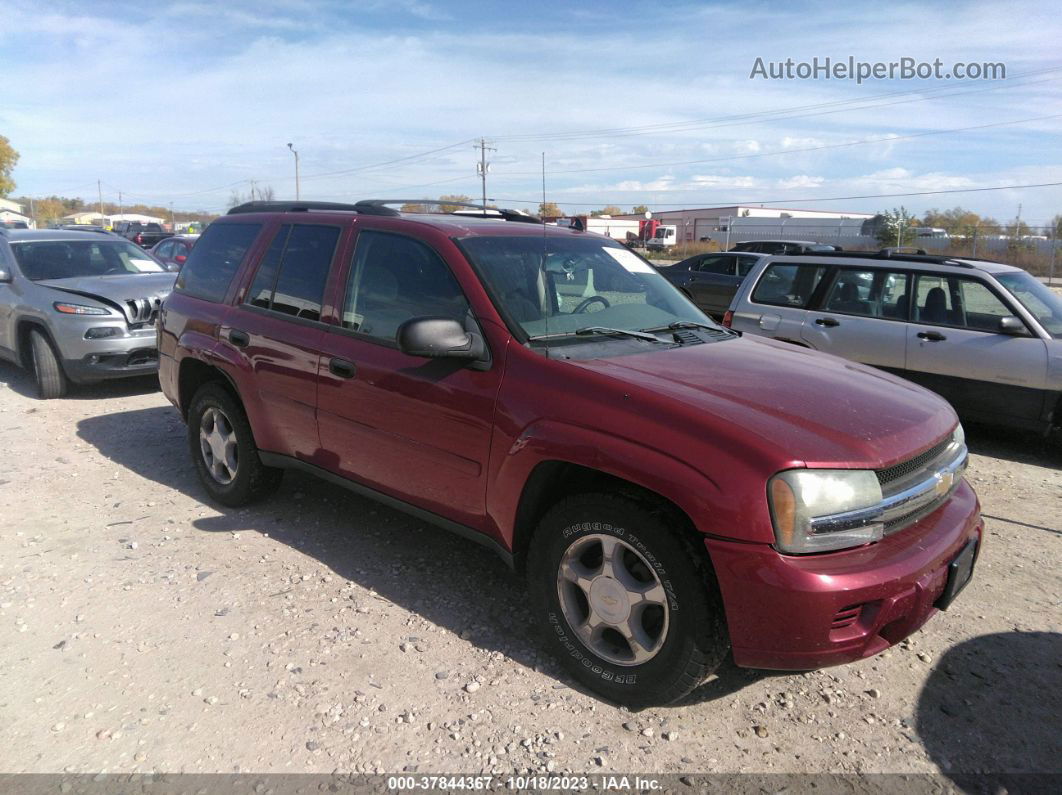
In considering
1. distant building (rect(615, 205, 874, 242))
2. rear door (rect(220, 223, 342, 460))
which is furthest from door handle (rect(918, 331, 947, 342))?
distant building (rect(615, 205, 874, 242))

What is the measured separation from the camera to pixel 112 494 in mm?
5203

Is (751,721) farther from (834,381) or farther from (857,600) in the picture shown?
(834,381)

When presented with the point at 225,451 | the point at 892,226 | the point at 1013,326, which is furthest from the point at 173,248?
the point at 892,226

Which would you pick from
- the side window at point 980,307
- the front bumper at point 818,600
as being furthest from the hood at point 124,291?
the side window at point 980,307

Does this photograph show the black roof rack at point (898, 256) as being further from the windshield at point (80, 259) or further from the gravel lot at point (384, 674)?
the windshield at point (80, 259)

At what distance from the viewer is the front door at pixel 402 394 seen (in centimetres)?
332

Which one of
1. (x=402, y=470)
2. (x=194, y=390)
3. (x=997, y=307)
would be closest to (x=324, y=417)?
(x=402, y=470)

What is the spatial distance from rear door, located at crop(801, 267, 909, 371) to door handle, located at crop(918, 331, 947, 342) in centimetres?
14

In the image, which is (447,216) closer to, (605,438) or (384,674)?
(605,438)

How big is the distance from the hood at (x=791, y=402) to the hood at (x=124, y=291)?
6508 mm

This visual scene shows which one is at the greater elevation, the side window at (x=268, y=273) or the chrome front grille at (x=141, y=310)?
the side window at (x=268, y=273)

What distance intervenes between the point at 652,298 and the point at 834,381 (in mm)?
1135

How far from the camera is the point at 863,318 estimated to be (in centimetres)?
728

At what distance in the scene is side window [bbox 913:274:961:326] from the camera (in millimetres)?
6879
